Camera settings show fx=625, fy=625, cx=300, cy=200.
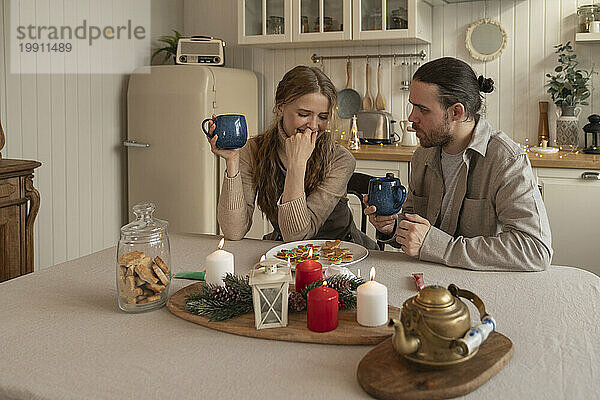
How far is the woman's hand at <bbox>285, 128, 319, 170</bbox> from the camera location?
1997 mm

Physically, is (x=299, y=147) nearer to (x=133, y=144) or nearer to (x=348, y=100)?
(x=133, y=144)

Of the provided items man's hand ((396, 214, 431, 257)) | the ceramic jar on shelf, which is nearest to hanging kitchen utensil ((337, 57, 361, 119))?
the ceramic jar on shelf

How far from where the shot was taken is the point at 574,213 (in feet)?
10.1

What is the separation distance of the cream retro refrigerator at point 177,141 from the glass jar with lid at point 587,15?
2.05m

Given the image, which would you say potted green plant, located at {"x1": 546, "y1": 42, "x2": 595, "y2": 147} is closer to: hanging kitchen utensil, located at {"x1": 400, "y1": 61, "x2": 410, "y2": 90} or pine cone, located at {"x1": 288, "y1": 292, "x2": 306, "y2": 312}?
hanging kitchen utensil, located at {"x1": 400, "y1": 61, "x2": 410, "y2": 90}

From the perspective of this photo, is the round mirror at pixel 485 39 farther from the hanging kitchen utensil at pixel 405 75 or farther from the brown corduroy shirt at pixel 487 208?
the brown corduroy shirt at pixel 487 208

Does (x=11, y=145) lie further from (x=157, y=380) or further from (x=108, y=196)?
(x=157, y=380)

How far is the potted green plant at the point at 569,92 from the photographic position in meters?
3.45

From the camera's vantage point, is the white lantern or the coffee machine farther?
the coffee machine

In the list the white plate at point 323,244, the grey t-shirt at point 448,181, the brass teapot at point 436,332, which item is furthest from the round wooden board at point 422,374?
the grey t-shirt at point 448,181

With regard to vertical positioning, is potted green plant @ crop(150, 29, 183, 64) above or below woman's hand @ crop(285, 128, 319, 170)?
above

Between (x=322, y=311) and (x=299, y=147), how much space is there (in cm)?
97

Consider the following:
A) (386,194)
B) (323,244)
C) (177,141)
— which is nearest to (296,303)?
(386,194)

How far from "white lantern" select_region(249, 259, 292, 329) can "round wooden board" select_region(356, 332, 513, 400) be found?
0.70ft
